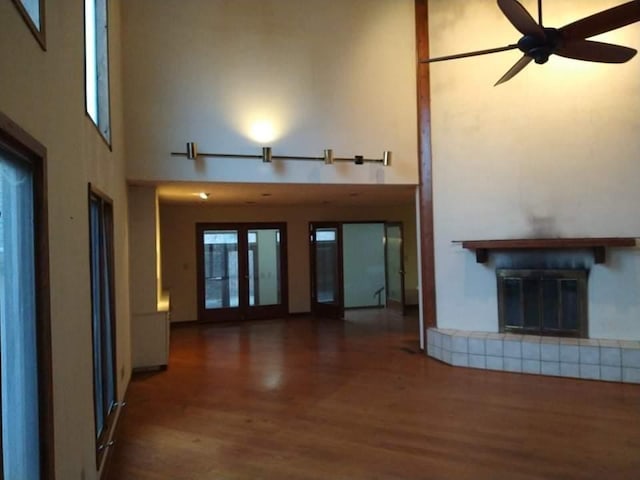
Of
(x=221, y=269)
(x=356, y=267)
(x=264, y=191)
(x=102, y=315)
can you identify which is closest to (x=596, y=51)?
(x=264, y=191)

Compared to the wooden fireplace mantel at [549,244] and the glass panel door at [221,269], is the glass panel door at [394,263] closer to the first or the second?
the glass panel door at [221,269]

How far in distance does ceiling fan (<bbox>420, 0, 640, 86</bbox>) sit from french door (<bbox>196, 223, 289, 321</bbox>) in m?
6.18

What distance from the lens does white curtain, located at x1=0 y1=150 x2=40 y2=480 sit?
1.50m

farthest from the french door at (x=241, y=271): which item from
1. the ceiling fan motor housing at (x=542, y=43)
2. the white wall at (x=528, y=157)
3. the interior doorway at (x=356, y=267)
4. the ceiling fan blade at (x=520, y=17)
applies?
the ceiling fan blade at (x=520, y=17)

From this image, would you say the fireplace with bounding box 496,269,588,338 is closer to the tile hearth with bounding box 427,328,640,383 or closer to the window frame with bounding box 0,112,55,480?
the tile hearth with bounding box 427,328,640,383

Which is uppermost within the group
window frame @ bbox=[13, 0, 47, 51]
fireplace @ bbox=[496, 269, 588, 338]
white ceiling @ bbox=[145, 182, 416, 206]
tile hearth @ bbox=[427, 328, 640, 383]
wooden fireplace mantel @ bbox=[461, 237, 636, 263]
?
window frame @ bbox=[13, 0, 47, 51]

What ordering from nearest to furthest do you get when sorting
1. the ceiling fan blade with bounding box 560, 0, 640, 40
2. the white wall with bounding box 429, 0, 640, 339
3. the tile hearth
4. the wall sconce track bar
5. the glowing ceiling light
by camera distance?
the ceiling fan blade with bounding box 560, 0, 640, 40
the tile hearth
the white wall with bounding box 429, 0, 640, 339
the wall sconce track bar
the glowing ceiling light

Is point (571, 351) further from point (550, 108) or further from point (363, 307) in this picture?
point (363, 307)

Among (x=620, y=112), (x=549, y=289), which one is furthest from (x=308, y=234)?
(x=620, y=112)

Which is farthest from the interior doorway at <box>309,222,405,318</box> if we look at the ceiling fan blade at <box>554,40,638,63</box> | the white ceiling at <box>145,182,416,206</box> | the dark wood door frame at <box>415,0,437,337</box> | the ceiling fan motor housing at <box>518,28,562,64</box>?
the ceiling fan motor housing at <box>518,28,562,64</box>

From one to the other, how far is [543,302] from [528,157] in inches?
65.0

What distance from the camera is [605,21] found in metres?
2.96

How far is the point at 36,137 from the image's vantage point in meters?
1.62

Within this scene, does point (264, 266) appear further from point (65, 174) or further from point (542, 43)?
point (65, 174)
